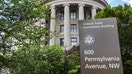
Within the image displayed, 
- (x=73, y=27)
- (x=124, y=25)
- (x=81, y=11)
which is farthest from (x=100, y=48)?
(x=73, y=27)

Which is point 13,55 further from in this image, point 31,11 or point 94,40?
point 94,40

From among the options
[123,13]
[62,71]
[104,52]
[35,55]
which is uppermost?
[123,13]

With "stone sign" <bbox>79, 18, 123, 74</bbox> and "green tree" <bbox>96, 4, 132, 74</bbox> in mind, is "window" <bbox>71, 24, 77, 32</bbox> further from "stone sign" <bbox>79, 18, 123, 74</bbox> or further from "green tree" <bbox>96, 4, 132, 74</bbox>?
"stone sign" <bbox>79, 18, 123, 74</bbox>

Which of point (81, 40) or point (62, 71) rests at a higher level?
point (81, 40)

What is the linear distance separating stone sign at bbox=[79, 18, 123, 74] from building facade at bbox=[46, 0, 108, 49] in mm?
37396

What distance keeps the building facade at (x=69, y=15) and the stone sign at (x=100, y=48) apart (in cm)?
3740

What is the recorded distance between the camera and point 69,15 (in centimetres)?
4925

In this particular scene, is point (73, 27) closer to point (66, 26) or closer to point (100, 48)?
point (66, 26)

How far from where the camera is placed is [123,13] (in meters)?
18.8

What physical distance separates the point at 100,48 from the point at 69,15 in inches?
1642

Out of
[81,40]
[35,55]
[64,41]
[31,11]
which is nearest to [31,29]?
→ [31,11]

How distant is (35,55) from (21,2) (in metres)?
3.22

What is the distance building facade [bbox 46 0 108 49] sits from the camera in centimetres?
4725

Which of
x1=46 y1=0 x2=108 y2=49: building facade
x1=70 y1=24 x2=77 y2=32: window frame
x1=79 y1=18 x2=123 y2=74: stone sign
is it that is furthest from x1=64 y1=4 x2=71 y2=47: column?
x1=79 y1=18 x2=123 y2=74: stone sign
